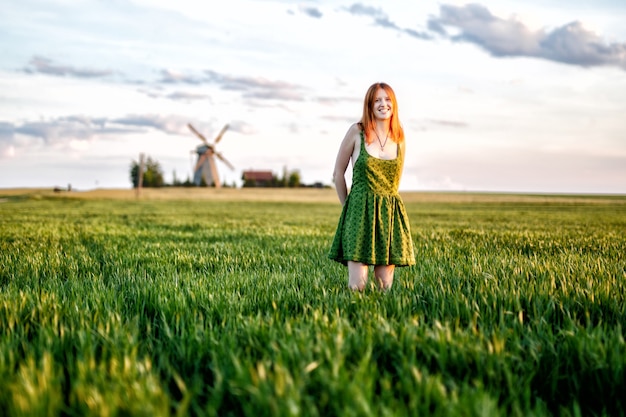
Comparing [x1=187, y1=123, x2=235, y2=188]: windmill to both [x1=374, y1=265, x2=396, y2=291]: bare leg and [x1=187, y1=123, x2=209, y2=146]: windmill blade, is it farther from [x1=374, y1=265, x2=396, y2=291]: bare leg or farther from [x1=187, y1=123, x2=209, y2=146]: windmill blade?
[x1=374, y1=265, x2=396, y2=291]: bare leg

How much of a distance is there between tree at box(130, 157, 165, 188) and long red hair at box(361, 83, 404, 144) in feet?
415

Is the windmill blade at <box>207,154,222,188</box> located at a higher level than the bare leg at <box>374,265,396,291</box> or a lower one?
higher

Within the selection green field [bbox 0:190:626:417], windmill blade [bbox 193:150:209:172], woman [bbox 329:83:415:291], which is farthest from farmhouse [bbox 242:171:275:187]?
green field [bbox 0:190:626:417]

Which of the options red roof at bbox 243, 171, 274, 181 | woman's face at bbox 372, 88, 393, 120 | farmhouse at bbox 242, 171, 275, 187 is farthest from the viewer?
red roof at bbox 243, 171, 274, 181

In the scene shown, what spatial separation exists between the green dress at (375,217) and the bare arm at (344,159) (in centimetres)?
13

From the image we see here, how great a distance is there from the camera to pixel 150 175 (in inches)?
5010

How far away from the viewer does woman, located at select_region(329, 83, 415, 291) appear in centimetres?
560

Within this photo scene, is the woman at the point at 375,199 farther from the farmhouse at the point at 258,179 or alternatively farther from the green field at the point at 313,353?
the farmhouse at the point at 258,179

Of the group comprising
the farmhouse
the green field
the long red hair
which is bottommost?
the green field

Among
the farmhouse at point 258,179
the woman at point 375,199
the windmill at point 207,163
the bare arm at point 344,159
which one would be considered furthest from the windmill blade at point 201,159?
the woman at point 375,199

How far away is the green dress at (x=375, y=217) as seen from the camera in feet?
18.3

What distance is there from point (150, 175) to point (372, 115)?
421 ft

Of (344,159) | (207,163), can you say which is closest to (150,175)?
(207,163)

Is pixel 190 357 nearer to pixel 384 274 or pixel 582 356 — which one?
pixel 582 356
